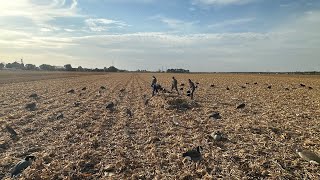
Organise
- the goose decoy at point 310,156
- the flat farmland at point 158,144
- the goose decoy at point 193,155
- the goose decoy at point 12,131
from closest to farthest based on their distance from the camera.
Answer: the flat farmland at point 158,144 < the goose decoy at point 310,156 < the goose decoy at point 193,155 < the goose decoy at point 12,131

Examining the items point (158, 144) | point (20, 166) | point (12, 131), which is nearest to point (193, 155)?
point (158, 144)

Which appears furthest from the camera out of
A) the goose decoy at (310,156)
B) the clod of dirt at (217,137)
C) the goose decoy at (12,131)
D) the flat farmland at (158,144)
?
the goose decoy at (12,131)

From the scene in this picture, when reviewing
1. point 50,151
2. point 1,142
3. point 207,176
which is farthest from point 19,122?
point 207,176

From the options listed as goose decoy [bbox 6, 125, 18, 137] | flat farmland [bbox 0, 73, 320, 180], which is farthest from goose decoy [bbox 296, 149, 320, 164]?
goose decoy [bbox 6, 125, 18, 137]

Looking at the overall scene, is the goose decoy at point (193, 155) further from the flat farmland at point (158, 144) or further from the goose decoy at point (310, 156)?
the goose decoy at point (310, 156)

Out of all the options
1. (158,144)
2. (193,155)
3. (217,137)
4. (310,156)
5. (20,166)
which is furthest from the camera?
(217,137)

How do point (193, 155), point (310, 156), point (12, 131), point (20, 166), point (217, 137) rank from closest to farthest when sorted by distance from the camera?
point (20, 166) < point (310, 156) < point (193, 155) < point (217, 137) < point (12, 131)

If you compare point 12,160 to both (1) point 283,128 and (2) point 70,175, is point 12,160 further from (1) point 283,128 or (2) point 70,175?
(1) point 283,128

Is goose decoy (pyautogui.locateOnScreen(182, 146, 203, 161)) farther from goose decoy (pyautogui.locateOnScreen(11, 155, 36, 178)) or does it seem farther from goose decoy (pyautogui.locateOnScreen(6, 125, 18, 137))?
goose decoy (pyautogui.locateOnScreen(6, 125, 18, 137))

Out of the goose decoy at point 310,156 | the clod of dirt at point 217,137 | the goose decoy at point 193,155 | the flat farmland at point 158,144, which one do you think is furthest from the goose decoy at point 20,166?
the goose decoy at point 310,156

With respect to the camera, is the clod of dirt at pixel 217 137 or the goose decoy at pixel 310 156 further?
the clod of dirt at pixel 217 137

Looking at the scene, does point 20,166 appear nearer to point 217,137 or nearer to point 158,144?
point 158,144

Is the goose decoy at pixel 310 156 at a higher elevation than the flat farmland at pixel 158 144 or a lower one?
higher

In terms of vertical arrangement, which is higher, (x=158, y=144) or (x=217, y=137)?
(x=217, y=137)
